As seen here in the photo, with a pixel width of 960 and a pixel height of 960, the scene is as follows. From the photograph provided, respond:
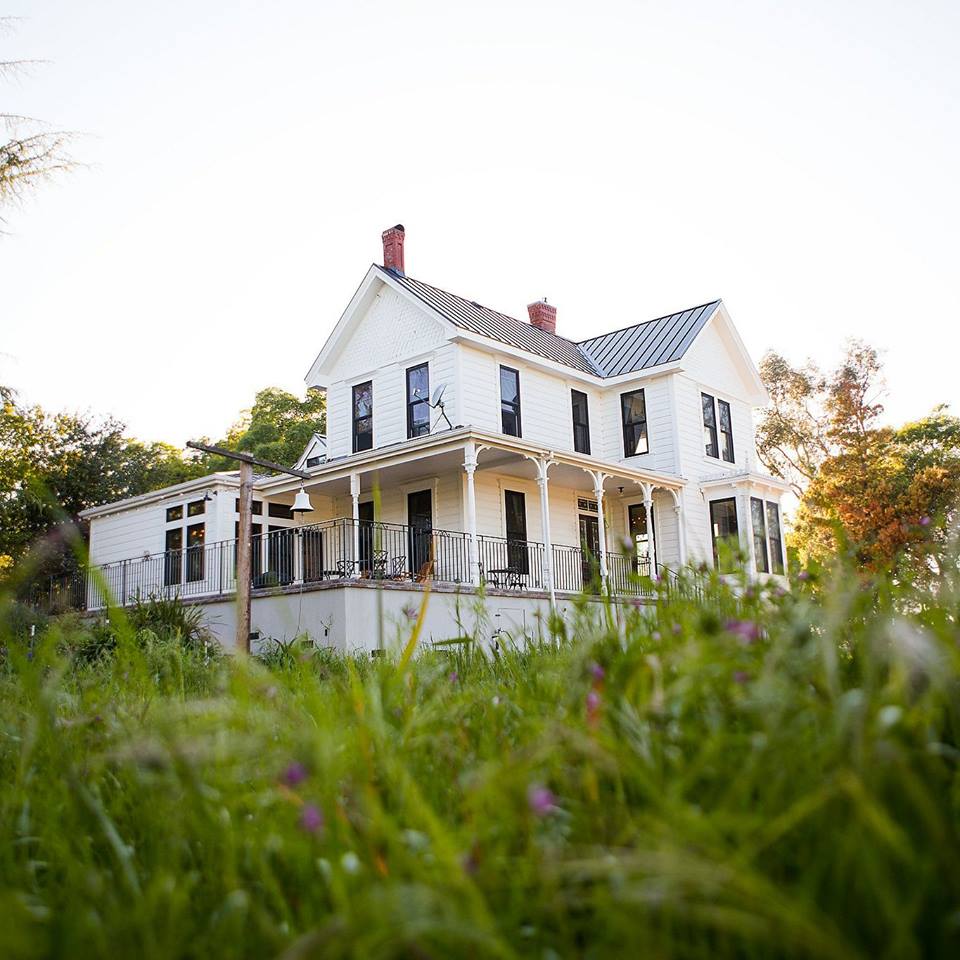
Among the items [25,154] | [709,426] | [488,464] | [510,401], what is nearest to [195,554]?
[488,464]

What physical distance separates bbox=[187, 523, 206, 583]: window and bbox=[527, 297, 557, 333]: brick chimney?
10914 millimetres

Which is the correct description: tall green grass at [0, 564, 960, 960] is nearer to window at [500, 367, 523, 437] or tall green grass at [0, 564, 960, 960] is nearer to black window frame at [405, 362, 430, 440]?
black window frame at [405, 362, 430, 440]

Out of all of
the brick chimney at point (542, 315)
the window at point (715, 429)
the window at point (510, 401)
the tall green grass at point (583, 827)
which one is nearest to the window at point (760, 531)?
the window at point (715, 429)

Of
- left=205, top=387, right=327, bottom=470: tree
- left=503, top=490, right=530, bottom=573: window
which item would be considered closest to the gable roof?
left=503, top=490, right=530, bottom=573: window

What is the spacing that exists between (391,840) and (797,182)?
21741mm

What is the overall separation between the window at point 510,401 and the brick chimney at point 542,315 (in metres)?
4.82

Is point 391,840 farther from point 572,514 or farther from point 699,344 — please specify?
point 699,344

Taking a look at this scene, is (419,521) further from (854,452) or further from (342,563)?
(854,452)

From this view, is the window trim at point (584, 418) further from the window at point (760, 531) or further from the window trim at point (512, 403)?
the window at point (760, 531)

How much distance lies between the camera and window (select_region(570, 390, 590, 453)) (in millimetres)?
22578

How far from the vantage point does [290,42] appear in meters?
16.4

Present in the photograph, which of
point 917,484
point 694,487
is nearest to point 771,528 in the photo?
point 694,487

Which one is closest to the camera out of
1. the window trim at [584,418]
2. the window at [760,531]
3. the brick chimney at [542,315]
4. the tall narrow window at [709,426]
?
the window trim at [584,418]

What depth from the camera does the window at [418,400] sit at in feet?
66.3
